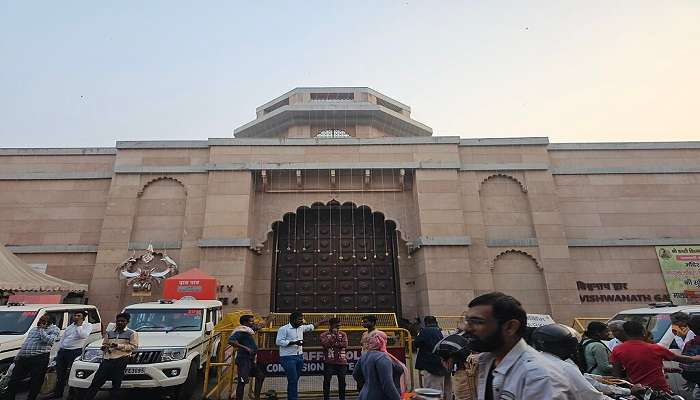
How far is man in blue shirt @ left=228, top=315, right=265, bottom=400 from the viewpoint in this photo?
20.9 feet

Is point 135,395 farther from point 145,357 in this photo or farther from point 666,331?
point 666,331

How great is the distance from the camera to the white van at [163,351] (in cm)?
620

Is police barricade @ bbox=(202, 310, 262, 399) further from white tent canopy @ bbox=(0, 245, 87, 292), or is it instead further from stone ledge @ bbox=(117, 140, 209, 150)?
stone ledge @ bbox=(117, 140, 209, 150)

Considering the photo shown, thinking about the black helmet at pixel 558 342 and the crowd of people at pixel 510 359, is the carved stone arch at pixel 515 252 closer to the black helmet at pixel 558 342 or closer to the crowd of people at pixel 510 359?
the crowd of people at pixel 510 359

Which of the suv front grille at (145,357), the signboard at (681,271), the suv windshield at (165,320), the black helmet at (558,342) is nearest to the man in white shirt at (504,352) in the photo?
the black helmet at (558,342)

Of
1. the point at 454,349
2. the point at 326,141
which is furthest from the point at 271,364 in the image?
the point at 326,141

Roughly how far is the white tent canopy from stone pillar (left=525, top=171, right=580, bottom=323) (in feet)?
57.7

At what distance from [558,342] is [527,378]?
44.1 inches

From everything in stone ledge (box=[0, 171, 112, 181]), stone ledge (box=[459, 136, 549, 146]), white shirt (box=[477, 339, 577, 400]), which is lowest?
white shirt (box=[477, 339, 577, 400])

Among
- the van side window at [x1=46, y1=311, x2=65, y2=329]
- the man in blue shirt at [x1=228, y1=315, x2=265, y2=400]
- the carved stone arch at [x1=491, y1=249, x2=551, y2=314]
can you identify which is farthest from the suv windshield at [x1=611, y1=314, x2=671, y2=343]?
the van side window at [x1=46, y1=311, x2=65, y2=329]

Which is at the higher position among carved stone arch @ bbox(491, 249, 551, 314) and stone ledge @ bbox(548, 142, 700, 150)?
stone ledge @ bbox(548, 142, 700, 150)

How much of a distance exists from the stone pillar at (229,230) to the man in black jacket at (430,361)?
28.2 feet

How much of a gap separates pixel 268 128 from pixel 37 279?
1212 cm

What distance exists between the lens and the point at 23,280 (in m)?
11.2
